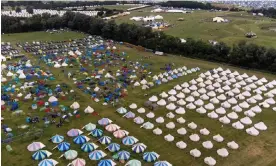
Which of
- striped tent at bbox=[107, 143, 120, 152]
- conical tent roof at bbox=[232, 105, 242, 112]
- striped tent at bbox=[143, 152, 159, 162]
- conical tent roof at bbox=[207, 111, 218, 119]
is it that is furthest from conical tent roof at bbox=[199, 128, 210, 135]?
striped tent at bbox=[107, 143, 120, 152]

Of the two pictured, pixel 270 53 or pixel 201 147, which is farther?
pixel 270 53

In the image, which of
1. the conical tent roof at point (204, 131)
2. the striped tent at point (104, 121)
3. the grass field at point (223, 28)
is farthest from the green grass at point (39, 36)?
the conical tent roof at point (204, 131)

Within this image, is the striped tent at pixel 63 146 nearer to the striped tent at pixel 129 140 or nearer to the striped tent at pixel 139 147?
the striped tent at pixel 129 140

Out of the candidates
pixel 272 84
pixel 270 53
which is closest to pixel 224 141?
pixel 272 84

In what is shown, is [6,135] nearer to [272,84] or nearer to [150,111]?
[150,111]

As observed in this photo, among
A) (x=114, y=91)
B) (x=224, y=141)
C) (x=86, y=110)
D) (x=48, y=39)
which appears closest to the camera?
(x=224, y=141)

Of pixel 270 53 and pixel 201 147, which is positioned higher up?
pixel 270 53

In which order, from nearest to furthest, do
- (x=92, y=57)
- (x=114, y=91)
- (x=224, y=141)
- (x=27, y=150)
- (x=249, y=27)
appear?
(x=27, y=150) < (x=224, y=141) < (x=114, y=91) < (x=92, y=57) < (x=249, y=27)
